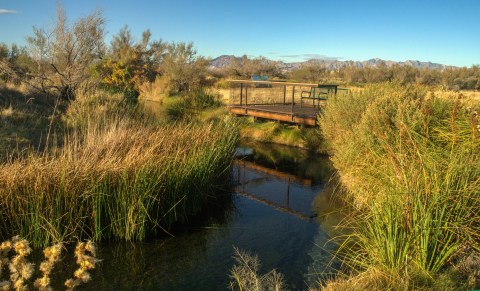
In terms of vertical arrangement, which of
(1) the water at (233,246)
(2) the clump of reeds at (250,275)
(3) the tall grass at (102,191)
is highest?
(3) the tall grass at (102,191)

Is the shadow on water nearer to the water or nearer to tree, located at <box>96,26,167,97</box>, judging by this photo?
the water

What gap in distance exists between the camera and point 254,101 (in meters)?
19.2

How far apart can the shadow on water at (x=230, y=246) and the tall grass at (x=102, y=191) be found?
366 mm

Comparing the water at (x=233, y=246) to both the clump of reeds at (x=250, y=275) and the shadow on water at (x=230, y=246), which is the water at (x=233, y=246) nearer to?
the shadow on water at (x=230, y=246)

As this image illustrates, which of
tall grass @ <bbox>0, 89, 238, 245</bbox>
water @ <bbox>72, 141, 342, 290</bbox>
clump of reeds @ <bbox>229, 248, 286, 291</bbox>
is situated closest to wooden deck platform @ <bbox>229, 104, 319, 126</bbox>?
water @ <bbox>72, 141, 342, 290</bbox>

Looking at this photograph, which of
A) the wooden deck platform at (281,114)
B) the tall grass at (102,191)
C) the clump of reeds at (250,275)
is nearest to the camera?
the clump of reeds at (250,275)

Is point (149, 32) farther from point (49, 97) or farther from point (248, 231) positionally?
point (248, 231)

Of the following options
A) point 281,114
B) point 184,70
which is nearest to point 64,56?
point 281,114

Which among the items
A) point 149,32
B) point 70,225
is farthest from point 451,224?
point 149,32

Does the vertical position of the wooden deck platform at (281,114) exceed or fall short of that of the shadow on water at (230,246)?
it exceeds it

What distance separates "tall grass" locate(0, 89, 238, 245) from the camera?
Answer: 17.6ft

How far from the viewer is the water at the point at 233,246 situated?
5.09 meters

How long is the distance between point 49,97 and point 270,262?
1245 centimetres

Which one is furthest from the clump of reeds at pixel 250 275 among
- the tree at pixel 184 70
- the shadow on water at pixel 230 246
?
the tree at pixel 184 70
